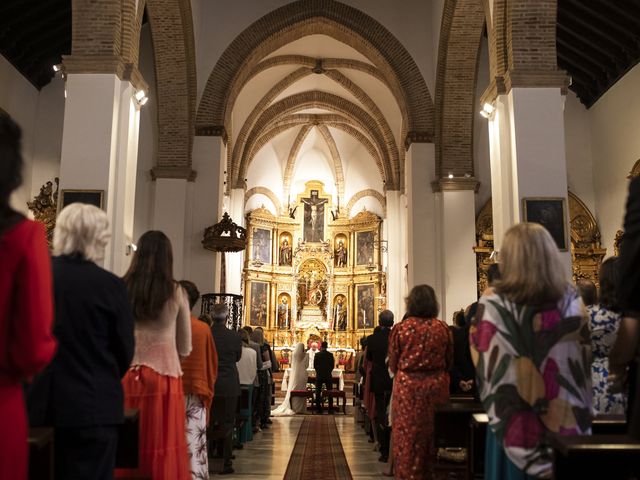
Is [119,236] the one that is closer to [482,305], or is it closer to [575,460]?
[482,305]

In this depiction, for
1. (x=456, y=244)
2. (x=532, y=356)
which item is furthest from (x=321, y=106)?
(x=532, y=356)

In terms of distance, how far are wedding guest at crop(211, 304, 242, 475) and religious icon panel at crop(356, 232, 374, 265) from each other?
18100mm

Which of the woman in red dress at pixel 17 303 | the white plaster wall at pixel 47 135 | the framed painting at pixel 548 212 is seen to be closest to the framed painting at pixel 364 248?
the white plaster wall at pixel 47 135

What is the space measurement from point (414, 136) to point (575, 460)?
11.2m

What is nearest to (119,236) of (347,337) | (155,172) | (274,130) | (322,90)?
(155,172)

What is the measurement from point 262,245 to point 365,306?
172 inches

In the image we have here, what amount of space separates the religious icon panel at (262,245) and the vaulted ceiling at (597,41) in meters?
12.9

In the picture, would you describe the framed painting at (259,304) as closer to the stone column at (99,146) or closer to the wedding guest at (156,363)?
the stone column at (99,146)

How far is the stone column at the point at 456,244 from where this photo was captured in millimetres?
12492

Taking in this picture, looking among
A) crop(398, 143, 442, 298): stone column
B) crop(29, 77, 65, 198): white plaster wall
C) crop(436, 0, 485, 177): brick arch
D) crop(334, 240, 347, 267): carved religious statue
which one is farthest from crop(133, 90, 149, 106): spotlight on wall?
crop(334, 240, 347, 267): carved religious statue

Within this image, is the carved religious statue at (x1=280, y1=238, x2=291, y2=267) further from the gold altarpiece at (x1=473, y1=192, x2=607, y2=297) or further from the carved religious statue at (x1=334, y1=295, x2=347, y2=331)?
the gold altarpiece at (x1=473, y1=192, x2=607, y2=297)

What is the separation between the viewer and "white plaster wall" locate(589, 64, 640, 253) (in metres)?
12.7

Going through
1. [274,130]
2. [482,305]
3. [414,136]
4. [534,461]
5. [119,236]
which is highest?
[274,130]

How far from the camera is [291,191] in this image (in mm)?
25438
